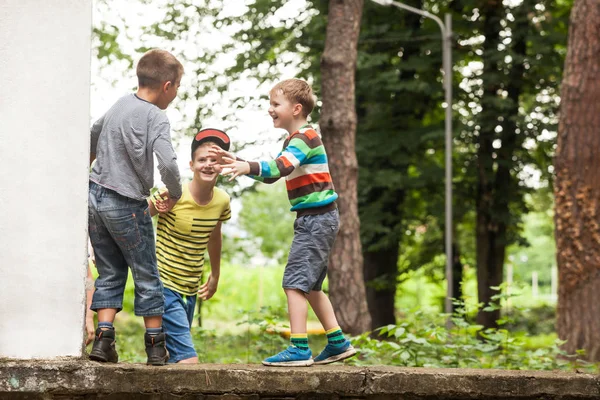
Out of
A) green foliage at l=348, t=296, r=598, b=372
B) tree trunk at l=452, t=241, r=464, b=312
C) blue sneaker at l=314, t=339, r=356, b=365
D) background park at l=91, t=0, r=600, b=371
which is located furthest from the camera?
tree trunk at l=452, t=241, r=464, b=312

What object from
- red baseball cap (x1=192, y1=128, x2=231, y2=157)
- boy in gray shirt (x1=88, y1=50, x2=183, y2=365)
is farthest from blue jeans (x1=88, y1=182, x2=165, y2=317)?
red baseball cap (x1=192, y1=128, x2=231, y2=157)

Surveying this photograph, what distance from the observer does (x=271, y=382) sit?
4.37 m

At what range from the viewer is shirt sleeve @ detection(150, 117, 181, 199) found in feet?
14.1

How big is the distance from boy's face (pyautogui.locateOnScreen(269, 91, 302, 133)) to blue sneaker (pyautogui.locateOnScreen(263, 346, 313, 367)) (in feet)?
4.01

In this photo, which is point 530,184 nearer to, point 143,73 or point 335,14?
point 335,14

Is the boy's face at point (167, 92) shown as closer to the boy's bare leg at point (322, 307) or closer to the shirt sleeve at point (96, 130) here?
the shirt sleeve at point (96, 130)

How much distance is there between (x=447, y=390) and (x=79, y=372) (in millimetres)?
1915

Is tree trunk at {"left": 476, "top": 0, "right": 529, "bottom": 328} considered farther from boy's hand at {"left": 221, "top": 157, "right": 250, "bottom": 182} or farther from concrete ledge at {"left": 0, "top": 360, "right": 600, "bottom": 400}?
boy's hand at {"left": 221, "top": 157, "right": 250, "bottom": 182}

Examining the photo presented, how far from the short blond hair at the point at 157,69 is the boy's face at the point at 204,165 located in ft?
1.91

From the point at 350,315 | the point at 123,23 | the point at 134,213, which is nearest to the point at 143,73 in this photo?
the point at 134,213

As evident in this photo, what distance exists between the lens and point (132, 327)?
16.6 metres

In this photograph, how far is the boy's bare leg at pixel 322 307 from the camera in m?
4.82

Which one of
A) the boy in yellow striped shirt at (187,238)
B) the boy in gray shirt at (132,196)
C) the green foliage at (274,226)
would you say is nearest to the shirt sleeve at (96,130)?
the boy in gray shirt at (132,196)

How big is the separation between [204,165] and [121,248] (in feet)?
2.68
